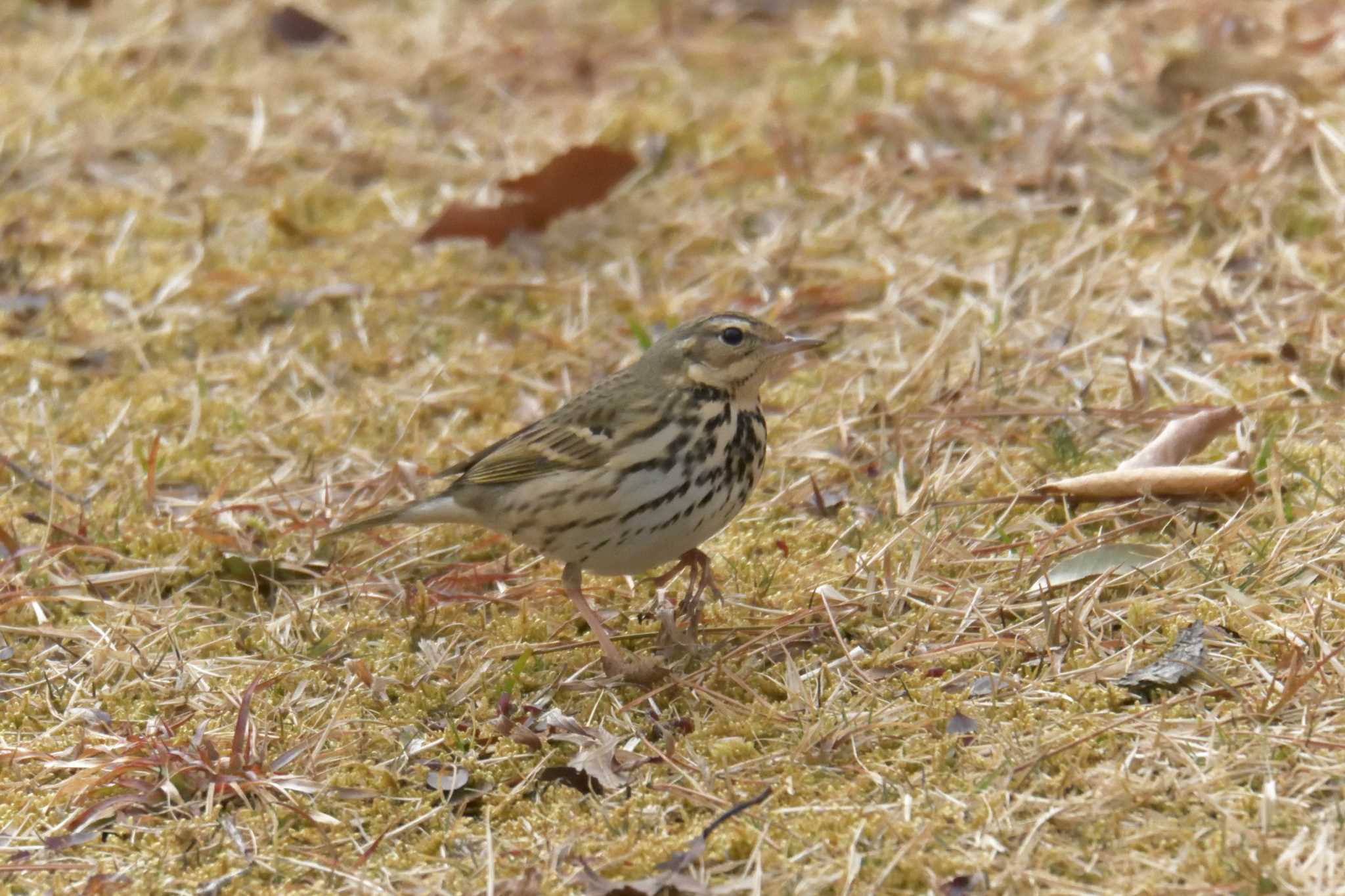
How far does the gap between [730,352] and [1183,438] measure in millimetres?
1473

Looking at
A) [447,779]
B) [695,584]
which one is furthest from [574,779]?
[695,584]

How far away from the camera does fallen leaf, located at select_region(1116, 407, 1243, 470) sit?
515 cm

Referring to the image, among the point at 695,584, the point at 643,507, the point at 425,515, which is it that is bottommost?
the point at 695,584

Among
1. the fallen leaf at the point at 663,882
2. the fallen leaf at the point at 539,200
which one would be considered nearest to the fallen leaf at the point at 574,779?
the fallen leaf at the point at 663,882

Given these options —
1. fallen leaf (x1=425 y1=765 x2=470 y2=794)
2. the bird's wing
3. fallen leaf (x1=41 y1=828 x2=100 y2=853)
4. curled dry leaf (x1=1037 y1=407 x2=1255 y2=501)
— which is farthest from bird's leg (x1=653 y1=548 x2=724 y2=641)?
fallen leaf (x1=41 y1=828 x2=100 y2=853)

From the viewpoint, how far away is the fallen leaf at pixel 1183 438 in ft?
16.9

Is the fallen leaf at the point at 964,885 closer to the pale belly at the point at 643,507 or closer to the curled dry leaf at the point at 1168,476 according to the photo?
the pale belly at the point at 643,507

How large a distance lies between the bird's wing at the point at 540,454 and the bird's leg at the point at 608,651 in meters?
0.30

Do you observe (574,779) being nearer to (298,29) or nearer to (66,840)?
(66,840)

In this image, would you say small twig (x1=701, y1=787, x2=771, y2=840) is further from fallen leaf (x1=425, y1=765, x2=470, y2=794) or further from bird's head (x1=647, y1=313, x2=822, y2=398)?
bird's head (x1=647, y1=313, x2=822, y2=398)

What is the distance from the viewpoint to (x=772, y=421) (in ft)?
19.6

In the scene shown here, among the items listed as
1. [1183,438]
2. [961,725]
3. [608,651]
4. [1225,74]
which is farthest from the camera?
[1225,74]

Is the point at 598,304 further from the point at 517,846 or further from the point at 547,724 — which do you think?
the point at 517,846

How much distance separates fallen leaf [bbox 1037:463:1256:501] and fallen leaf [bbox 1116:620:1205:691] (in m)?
0.81
